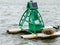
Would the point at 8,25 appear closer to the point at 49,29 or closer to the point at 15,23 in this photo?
the point at 15,23

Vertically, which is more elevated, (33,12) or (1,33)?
(33,12)

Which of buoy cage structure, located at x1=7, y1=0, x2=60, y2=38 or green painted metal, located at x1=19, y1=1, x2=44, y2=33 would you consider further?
green painted metal, located at x1=19, y1=1, x2=44, y2=33

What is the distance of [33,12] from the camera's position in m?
33.4

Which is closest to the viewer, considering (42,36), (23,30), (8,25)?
(42,36)

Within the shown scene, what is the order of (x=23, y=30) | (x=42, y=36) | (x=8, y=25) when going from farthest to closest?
(x=8, y=25) < (x=23, y=30) < (x=42, y=36)

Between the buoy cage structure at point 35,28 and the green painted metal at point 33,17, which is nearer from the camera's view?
the buoy cage structure at point 35,28

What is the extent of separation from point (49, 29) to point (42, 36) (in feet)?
3.42

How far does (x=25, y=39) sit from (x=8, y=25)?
9.46 meters

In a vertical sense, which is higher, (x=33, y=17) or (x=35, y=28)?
(x=33, y=17)

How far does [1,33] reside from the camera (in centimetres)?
3609

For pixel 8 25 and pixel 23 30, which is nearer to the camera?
pixel 23 30

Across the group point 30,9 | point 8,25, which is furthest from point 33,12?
point 8,25

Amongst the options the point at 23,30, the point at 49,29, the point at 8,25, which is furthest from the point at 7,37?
the point at 8,25

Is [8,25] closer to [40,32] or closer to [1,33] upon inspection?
[1,33]
